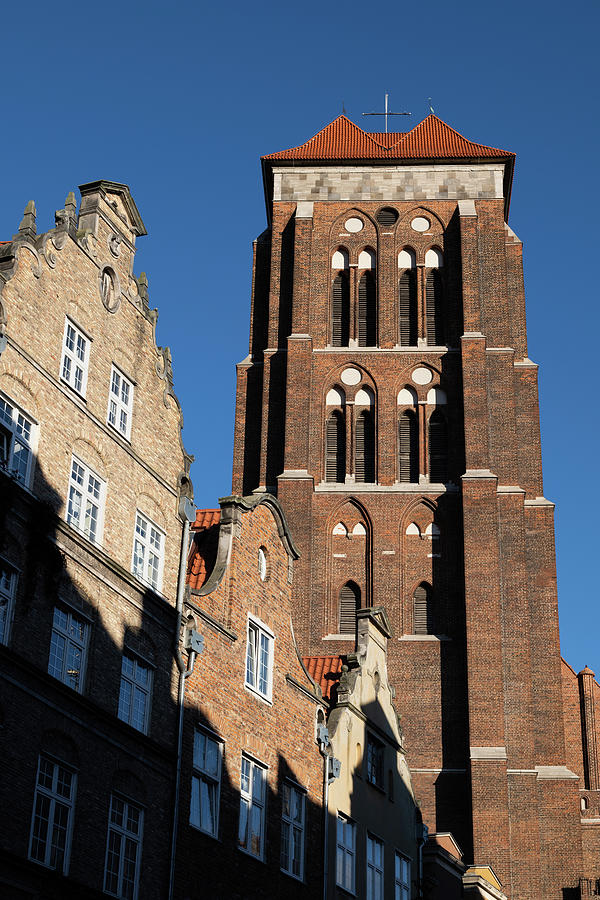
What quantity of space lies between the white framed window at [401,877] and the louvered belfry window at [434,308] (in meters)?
25.4

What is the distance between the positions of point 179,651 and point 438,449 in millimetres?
28792

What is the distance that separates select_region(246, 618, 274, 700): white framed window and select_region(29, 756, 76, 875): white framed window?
237 inches

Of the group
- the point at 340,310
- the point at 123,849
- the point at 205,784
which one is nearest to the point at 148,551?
the point at 205,784

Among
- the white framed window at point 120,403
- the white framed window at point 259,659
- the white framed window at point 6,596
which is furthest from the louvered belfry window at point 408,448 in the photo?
the white framed window at point 6,596

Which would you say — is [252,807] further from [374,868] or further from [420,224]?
[420,224]

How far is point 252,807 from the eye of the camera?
23.2 m

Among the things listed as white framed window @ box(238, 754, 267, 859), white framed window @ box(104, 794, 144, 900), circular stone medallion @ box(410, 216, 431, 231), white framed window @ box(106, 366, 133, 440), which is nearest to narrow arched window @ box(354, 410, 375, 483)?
circular stone medallion @ box(410, 216, 431, 231)

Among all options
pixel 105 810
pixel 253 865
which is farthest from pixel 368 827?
pixel 105 810

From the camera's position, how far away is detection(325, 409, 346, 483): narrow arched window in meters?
49.3

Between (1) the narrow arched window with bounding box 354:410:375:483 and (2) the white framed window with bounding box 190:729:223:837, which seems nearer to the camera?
(2) the white framed window with bounding box 190:729:223:837

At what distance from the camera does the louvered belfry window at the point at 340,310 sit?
5194cm

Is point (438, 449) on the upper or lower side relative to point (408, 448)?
lower

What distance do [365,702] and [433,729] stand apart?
50.1 ft

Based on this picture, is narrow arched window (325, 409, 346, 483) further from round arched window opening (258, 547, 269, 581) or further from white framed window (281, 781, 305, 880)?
white framed window (281, 781, 305, 880)
